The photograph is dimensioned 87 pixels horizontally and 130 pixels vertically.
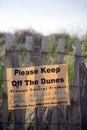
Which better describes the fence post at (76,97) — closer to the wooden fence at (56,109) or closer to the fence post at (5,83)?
the wooden fence at (56,109)

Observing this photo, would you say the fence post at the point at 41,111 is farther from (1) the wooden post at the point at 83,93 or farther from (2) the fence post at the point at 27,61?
(1) the wooden post at the point at 83,93

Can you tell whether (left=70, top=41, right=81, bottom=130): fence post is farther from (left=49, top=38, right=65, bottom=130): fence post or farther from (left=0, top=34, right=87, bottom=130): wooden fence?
(left=49, top=38, right=65, bottom=130): fence post

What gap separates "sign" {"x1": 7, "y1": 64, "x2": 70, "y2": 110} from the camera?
16.2 feet

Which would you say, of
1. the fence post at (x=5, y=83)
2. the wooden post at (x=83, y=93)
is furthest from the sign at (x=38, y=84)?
the fence post at (x=5, y=83)

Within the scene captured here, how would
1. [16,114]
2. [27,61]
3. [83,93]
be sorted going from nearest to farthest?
1. [83,93]
2. [16,114]
3. [27,61]

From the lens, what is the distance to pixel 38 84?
495 centimetres

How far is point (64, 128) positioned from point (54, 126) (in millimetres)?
116

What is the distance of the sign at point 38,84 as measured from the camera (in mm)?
4941

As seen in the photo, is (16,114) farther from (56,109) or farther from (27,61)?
(27,61)

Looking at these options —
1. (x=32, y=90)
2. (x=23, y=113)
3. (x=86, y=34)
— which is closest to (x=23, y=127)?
(x=23, y=113)

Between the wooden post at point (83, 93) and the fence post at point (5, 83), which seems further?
the fence post at point (5, 83)

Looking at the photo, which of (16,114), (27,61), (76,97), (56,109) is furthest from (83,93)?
(27,61)

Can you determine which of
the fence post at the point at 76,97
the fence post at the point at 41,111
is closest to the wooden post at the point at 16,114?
the fence post at the point at 41,111

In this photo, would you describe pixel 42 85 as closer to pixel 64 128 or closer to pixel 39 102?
pixel 39 102
